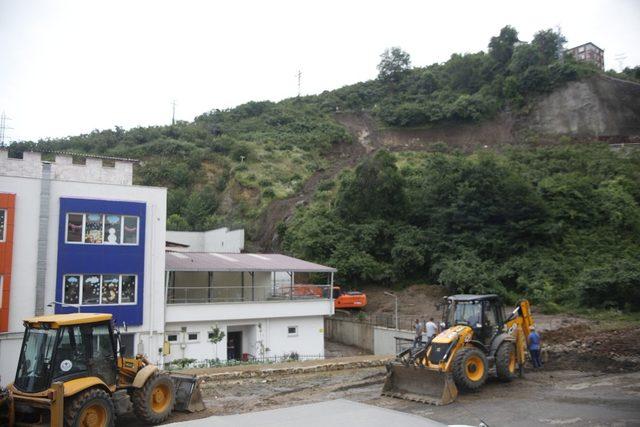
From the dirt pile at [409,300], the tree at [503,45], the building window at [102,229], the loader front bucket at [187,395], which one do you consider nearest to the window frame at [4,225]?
the building window at [102,229]

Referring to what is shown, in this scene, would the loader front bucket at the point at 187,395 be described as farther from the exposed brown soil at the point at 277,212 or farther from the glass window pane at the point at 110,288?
the exposed brown soil at the point at 277,212

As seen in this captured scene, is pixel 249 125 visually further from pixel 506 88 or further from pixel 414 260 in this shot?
pixel 414 260

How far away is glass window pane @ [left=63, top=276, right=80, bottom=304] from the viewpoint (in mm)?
20672

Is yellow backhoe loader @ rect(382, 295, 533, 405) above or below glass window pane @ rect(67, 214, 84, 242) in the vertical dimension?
below

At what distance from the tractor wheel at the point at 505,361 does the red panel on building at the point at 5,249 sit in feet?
55.7

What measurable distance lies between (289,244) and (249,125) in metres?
50.7

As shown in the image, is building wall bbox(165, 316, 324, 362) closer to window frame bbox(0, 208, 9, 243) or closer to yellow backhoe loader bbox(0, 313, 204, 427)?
window frame bbox(0, 208, 9, 243)

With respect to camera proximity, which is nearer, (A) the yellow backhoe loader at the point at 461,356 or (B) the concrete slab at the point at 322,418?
A: (B) the concrete slab at the point at 322,418

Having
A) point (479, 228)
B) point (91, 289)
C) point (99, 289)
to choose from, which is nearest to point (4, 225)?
A: point (91, 289)

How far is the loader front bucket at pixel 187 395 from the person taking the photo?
12.6m

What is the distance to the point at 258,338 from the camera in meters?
25.7

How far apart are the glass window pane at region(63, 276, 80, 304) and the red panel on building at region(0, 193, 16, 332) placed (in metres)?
2.00

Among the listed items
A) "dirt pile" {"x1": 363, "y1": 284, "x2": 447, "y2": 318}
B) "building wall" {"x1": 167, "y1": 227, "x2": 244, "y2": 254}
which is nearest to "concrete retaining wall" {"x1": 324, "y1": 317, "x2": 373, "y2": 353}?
"dirt pile" {"x1": 363, "y1": 284, "x2": 447, "y2": 318}

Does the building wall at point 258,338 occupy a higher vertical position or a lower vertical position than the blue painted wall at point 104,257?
lower
